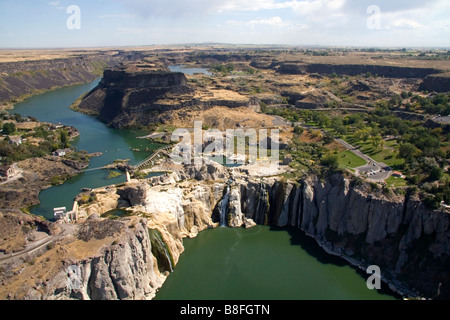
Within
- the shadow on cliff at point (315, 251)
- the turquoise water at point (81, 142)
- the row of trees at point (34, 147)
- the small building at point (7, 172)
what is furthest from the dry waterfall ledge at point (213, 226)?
the row of trees at point (34, 147)

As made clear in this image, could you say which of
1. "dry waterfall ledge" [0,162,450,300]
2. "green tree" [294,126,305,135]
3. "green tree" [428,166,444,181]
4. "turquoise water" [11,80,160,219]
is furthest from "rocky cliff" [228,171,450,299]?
"green tree" [294,126,305,135]

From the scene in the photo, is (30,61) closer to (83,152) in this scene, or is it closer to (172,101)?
(172,101)

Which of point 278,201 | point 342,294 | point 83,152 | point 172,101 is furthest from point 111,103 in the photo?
point 342,294

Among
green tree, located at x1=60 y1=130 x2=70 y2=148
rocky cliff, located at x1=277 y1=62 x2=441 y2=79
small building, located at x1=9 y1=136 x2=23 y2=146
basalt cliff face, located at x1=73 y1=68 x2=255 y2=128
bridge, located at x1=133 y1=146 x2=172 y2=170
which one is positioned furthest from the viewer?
rocky cliff, located at x1=277 y1=62 x2=441 y2=79

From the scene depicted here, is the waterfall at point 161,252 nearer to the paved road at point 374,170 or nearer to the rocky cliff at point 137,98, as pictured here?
the paved road at point 374,170

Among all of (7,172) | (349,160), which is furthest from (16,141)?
(349,160)

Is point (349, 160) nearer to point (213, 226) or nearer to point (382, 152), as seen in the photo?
point (382, 152)

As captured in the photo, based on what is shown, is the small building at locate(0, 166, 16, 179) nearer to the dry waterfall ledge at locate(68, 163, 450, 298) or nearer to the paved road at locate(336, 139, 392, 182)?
the dry waterfall ledge at locate(68, 163, 450, 298)
